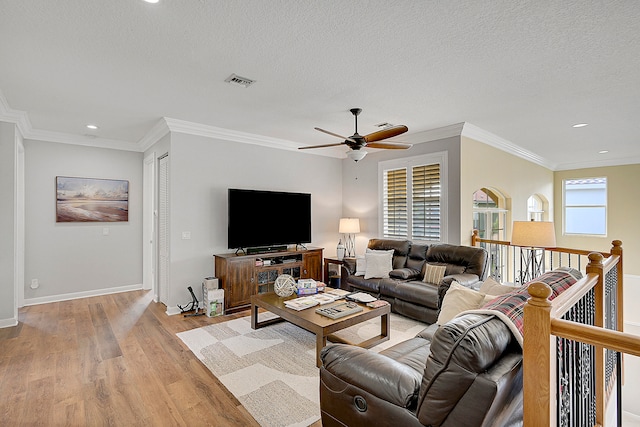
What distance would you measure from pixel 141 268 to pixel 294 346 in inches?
154

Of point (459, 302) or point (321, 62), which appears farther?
point (321, 62)

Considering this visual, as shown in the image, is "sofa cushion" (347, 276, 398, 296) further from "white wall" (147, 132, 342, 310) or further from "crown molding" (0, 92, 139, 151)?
"crown molding" (0, 92, 139, 151)

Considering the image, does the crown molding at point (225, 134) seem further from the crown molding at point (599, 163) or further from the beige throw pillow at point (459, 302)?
the crown molding at point (599, 163)

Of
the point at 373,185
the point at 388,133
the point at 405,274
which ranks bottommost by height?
the point at 405,274

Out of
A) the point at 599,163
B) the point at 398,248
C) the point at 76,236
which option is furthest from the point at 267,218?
the point at 599,163

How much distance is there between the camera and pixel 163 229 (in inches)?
188

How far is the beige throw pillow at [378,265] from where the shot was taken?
4652 millimetres

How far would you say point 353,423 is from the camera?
1.73 m

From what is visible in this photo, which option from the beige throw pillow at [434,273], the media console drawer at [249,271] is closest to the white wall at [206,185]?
the media console drawer at [249,271]

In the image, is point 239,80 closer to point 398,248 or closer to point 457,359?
point 457,359

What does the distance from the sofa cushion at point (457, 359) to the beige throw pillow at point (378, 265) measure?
3222 mm

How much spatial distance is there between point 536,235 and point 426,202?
173 cm

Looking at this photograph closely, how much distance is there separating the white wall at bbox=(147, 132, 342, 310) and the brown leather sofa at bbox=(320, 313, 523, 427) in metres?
3.43

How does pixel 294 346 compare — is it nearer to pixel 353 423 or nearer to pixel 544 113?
pixel 353 423
